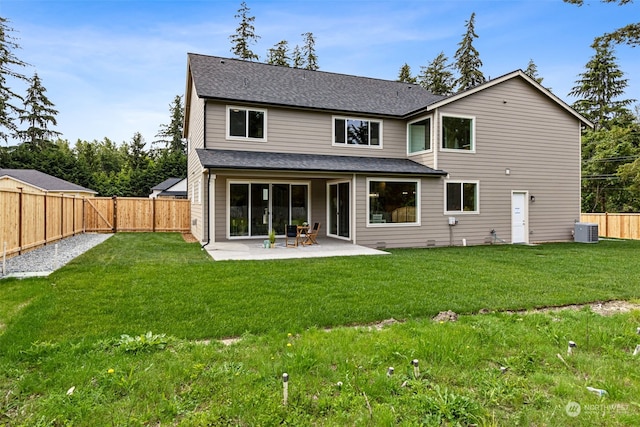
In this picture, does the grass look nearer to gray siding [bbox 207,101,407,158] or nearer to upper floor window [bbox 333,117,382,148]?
gray siding [bbox 207,101,407,158]

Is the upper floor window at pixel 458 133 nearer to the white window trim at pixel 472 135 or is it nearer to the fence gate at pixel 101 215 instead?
the white window trim at pixel 472 135

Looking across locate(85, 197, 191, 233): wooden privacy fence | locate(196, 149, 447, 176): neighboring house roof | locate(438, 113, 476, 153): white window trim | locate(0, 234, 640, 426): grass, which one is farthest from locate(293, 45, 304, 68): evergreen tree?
locate(0, 234, 640, 426): grass

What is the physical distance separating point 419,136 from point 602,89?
24.8m

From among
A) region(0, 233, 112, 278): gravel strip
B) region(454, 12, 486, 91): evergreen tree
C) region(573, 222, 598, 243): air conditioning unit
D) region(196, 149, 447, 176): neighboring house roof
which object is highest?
region(454, 12, 486, 91): evergreen tree

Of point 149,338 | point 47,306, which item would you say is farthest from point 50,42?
point 149,338

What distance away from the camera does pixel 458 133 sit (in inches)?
510

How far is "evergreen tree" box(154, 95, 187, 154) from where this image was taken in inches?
1706

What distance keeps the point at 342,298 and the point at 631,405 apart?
3387mm

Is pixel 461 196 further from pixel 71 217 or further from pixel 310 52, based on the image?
pixel 310 52

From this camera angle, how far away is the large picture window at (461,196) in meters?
12.8

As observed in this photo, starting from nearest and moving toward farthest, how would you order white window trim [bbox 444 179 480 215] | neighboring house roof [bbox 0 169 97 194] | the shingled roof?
white window trim [bbox 444 179 480 215]
the shingled roof
neighboring house roof [bbox 0 169 97 194]
